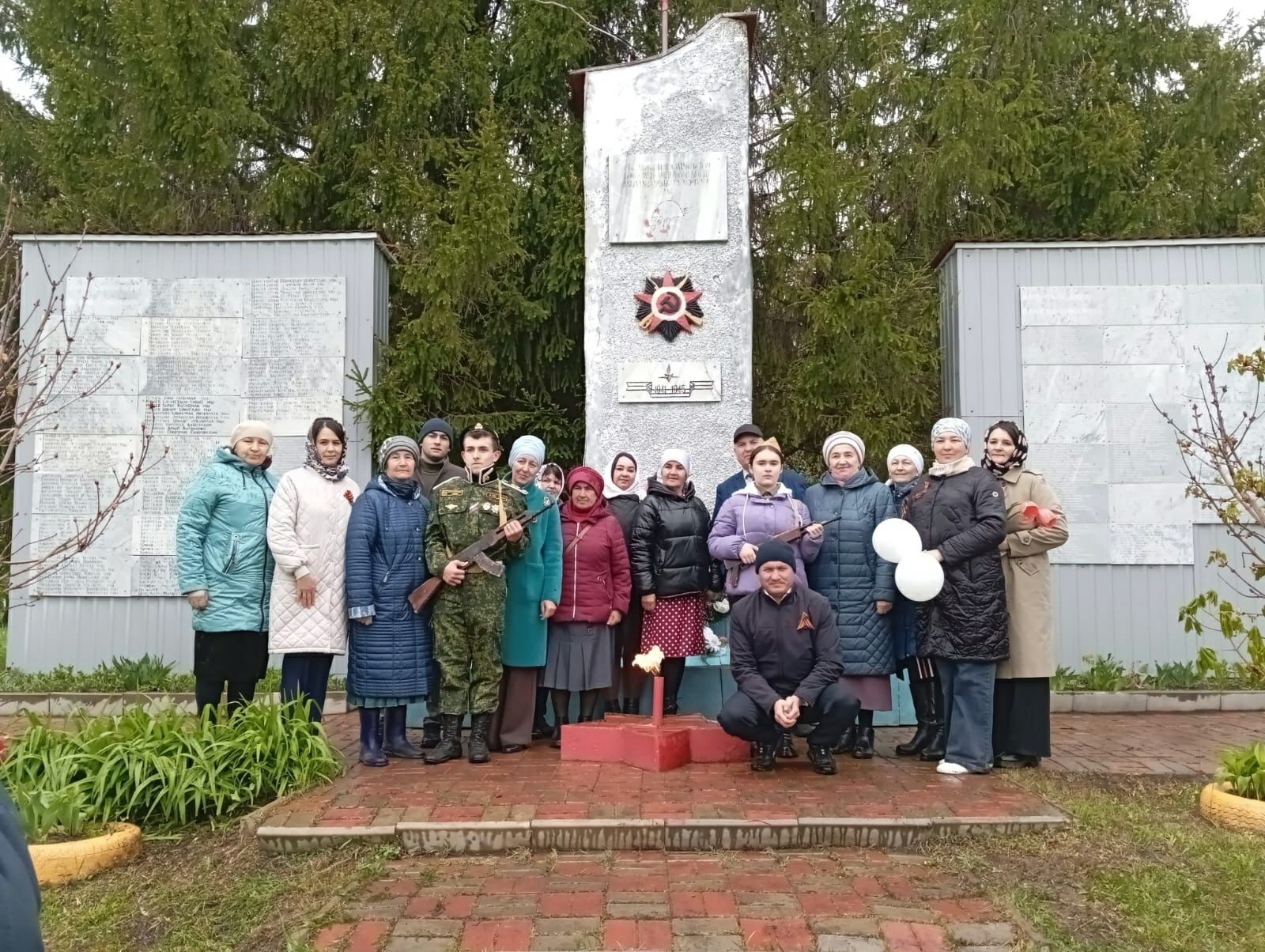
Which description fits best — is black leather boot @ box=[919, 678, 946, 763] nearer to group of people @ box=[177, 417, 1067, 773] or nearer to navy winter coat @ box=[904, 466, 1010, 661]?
group of people @ box=[177, 417, 1067, 773]

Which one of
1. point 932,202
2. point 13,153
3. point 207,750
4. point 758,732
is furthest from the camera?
point 13,153

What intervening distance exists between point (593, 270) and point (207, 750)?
4896mm

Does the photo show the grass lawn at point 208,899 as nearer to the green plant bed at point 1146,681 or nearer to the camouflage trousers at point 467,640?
the camouflage trousers at point 467,640

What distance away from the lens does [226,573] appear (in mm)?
5023

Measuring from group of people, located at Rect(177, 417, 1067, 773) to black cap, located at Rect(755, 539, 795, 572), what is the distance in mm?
15

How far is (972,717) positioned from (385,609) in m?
2.98

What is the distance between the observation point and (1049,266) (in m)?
8.36

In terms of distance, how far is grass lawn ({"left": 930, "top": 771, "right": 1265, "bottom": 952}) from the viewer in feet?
10.2

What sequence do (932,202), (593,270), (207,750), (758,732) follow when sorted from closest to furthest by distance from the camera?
(207,750)
(758,732)
(593,270)
(932,202)

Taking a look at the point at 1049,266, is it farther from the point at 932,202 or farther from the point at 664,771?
the point at 664,771

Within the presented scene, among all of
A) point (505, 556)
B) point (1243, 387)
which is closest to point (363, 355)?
point (505, 556)

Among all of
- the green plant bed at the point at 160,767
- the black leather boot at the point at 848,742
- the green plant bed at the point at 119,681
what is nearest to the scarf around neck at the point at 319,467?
the green plant bed at the point at 160,767

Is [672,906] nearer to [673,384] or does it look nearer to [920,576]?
[920,576]

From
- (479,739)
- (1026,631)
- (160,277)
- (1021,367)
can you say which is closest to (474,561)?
(479,739)
